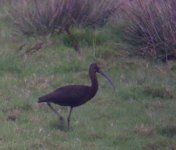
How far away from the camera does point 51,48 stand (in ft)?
43.4

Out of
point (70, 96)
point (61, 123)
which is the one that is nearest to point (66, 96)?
point (70, 96)

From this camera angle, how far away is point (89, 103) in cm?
1043

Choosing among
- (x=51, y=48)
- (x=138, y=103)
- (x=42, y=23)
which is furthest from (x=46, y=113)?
(x=42, y=23)

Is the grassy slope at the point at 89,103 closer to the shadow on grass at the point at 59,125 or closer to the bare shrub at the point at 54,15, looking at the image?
the shadow on grass at the point at 59,125

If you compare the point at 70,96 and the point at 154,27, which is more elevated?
the point at 70,96

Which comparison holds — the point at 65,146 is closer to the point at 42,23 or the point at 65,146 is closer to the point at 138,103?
the point at 138,103

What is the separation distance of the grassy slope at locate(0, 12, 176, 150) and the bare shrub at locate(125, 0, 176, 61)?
1.33 ft

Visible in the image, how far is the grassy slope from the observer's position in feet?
27.9

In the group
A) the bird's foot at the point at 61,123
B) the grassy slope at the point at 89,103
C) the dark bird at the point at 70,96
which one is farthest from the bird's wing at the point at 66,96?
the grassy slope at the point at 89,103

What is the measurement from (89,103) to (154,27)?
9.97 feet

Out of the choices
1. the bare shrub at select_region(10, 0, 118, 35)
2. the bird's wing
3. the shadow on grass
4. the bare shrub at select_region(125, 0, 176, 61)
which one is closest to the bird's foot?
the shadow on grass

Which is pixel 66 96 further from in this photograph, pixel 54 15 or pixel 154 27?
pixel 54 15

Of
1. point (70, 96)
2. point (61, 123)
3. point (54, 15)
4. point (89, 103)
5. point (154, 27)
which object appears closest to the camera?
point (70, 96)

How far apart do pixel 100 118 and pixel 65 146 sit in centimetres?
150
